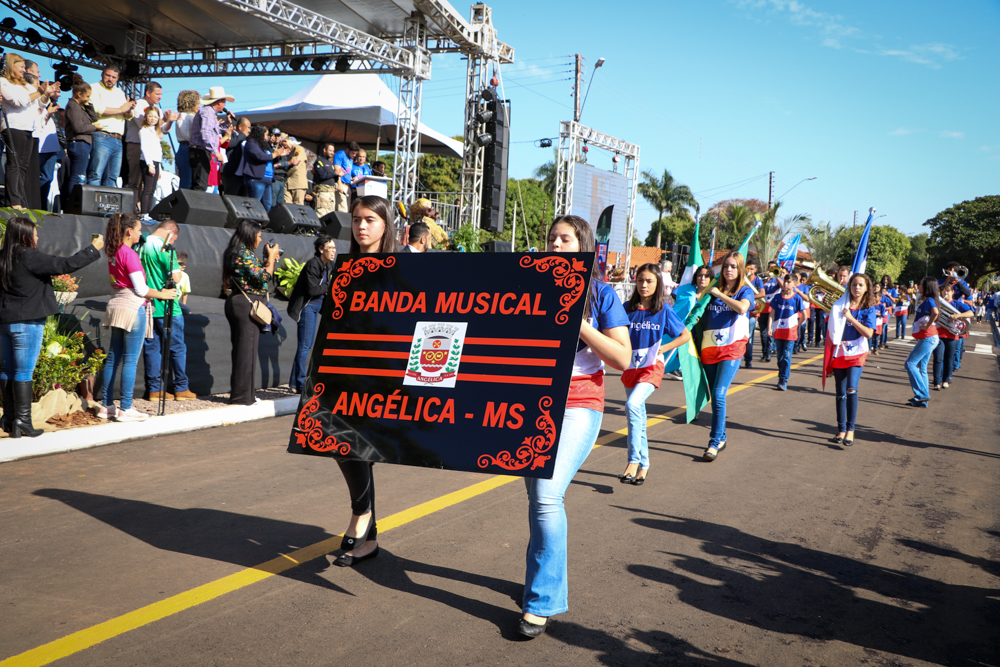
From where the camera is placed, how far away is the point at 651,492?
572 cm

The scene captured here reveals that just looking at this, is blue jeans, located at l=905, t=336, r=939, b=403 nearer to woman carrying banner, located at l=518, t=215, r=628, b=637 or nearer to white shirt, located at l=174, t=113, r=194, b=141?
woman carrying banner, located at l=518, t=215, r=628, b=637

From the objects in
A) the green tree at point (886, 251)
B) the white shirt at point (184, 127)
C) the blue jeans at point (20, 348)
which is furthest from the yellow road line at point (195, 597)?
the green tree at point (886, 251)

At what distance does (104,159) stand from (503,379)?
1012cm

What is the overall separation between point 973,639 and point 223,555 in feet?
12.5

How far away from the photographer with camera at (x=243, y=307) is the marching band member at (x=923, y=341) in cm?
929

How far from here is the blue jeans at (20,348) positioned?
5922mm

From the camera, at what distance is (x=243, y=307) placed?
26.5 ft

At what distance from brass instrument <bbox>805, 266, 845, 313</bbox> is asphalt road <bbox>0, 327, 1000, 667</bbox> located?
4.44 m

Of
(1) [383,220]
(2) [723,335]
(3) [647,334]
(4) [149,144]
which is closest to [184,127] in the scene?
(4) [149,144]

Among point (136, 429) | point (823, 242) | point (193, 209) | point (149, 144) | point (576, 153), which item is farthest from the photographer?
point (823, 242)

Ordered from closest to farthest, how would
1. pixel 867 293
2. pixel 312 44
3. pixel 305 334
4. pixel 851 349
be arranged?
pixel 851 349 < pixel 867 293 < pixel 305 334 < pixel 312 44

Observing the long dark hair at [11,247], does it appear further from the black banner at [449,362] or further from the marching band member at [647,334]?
the marching band member at [647,334]

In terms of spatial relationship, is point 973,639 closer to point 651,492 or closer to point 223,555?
point 651,492

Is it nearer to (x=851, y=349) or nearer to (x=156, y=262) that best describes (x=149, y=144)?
(x=156, y=262)
